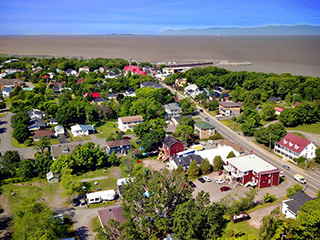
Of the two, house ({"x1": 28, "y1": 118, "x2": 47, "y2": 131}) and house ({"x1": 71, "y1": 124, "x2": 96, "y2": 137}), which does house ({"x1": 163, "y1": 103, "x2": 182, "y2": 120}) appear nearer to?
house ({"x1": 71, "y1": 124, "x2": 96, "y2": 137})

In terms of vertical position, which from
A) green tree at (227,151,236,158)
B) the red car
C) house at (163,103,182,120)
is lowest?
the red car

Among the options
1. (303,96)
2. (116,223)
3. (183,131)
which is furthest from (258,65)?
(116,223)

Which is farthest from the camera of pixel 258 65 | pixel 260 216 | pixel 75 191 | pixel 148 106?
pixel 258 65

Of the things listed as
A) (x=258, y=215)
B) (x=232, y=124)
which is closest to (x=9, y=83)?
(x=232, y=124)

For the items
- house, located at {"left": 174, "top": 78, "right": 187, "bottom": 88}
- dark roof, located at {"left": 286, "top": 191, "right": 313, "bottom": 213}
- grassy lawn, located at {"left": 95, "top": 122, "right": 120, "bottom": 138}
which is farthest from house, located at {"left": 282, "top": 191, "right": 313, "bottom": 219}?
house, located at {"left": 174, "top": 78, "right": 187, "bottom": 88}

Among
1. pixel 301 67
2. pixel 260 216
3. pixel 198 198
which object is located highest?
pixel 301 67

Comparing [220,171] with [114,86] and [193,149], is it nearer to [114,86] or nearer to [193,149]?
[193,149]
